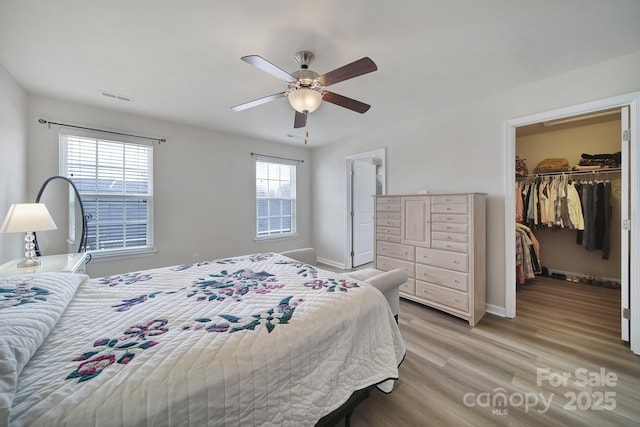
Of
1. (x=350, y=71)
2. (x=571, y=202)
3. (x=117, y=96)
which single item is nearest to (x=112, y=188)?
(x=117, y=96)

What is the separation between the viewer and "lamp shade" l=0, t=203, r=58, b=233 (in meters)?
1.83

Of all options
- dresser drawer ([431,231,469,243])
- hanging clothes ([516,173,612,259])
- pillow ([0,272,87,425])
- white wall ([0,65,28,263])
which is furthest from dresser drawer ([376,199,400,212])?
white wall ([0,65,28,263])

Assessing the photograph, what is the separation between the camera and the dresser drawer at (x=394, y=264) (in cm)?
→ 301

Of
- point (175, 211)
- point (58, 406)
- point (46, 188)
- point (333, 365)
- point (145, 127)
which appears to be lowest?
point (333, 365)

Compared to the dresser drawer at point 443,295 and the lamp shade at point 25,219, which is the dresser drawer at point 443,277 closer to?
the dresser drawer at point 443,295

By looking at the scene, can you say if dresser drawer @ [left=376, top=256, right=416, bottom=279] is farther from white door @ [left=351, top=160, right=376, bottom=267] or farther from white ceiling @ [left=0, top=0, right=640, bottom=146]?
white ceiling @ [left=0, top=0, right=640, bottom=146]

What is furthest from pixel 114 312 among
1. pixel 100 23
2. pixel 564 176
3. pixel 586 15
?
pixel 564 176

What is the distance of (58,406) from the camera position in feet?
2.14

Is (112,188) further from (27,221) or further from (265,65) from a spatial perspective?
(265,65)

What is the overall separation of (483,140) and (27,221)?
4548mm

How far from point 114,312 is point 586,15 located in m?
3.45

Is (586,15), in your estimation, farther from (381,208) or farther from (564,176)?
(564,176)

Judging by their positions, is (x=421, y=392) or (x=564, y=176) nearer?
(x=421, y=392)

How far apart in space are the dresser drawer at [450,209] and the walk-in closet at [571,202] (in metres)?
1.50
